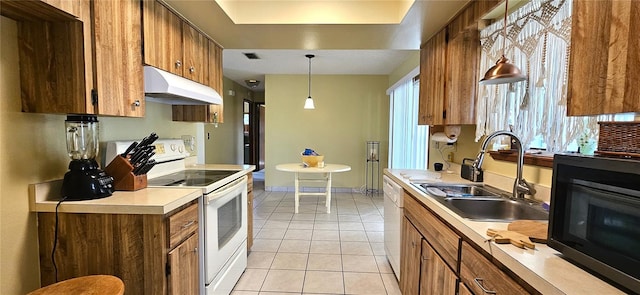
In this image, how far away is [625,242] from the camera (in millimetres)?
728

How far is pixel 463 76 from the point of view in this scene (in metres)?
2.21

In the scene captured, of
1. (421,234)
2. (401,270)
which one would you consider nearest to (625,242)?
(421,234)

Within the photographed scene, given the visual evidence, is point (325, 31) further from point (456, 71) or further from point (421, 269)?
point (421, 269)

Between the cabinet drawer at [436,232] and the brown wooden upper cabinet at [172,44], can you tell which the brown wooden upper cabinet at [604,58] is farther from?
the brown wooden upper cabinet at [172,44]

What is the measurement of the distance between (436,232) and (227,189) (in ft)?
4.63

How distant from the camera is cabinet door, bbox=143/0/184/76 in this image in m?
1.74

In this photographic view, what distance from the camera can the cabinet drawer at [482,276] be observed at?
942 millimetres

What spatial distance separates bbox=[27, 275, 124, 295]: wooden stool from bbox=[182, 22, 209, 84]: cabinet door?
56.4 inches

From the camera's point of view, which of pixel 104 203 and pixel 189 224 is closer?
pixel 104 203

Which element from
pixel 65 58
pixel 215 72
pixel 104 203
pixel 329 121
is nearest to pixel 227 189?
pixel 104 203

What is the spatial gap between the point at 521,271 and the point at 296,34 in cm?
225

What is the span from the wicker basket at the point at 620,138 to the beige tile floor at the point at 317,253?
1743 millimetres

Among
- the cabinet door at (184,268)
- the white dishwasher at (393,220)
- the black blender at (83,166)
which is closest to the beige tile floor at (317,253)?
the white dishwasher at (393,220)

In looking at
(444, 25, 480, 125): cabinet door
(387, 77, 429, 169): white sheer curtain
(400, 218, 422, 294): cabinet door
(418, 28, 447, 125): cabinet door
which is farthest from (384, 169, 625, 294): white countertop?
(387, 77, 429, 169): white sheer curtain
